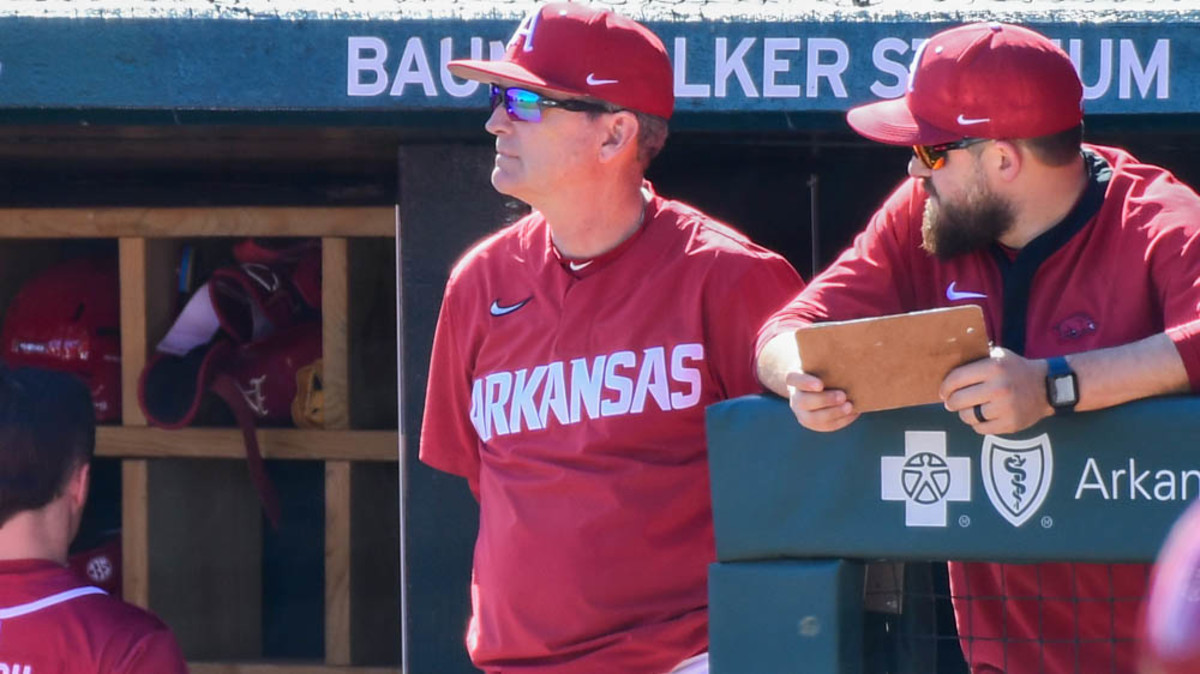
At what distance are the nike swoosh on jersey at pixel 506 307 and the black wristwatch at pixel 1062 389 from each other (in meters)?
0.88

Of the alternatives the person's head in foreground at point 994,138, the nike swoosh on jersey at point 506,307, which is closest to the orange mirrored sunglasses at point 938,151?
the person's head in foreground at point 994,138

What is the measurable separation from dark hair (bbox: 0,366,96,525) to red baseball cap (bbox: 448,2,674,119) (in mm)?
792

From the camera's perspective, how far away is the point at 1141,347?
1.86 m

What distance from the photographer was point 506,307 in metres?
2.51

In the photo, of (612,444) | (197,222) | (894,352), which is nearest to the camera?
(894,352)

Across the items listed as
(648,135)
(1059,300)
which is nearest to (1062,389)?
(1059,300)

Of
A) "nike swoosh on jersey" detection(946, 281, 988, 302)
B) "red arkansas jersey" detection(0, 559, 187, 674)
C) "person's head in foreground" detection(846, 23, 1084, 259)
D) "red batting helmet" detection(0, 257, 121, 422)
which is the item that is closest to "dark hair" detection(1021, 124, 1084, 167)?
"person's head in foreground" detection(846, 23, 1084, 259)

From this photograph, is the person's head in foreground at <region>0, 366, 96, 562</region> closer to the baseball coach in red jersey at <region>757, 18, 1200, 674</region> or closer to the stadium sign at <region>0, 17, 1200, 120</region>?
the stadium sign at <region>0, 17, 1200, 120</region>

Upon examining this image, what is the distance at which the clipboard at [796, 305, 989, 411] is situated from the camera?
5.93ft

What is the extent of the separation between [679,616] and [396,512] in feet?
5.70

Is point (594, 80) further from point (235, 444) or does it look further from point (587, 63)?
point (235, 444)

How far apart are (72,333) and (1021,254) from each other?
2437 mm

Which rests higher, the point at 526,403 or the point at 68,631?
the point at 526,403

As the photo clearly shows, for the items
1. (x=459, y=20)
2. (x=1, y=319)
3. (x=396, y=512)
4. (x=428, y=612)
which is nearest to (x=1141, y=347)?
(x=459, y=20)
